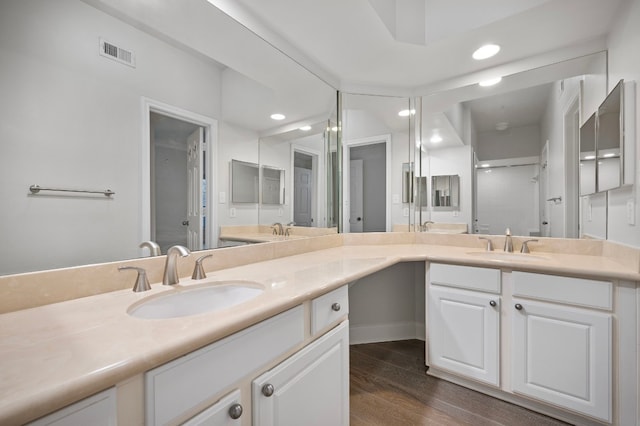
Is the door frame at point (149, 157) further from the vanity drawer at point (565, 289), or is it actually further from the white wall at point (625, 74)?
the white wall at point (625, 74)

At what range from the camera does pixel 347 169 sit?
2492 mm

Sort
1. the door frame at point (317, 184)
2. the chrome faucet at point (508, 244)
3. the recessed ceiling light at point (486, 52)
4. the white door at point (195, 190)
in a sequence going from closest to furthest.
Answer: the white door at point (195, 190)
the recessed ceiling light at point (486, 52)
the chrome faucet at point (508, 244)
the door frame at point (317, 184)

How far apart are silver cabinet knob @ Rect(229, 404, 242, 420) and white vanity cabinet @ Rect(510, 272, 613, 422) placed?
1.56m

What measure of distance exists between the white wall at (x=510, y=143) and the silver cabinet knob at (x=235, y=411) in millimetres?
2356

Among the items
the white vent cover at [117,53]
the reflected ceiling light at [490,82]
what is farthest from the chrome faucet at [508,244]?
the white vent cover at [117,53]

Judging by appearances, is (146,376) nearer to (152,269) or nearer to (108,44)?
(152,269)

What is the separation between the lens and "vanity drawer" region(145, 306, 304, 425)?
2.08ft

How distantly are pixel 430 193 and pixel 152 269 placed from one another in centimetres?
213

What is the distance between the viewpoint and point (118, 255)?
1117mm

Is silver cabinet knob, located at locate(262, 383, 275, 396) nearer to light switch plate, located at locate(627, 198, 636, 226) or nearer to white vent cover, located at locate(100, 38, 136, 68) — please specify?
Result: white vent cover, located at locate(100, 38, 136, 68)

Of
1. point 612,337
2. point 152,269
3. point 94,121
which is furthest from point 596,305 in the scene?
point 94,121

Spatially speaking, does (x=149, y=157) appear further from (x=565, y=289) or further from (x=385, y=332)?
(x=385, y=332)

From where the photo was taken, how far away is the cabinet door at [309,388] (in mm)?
885

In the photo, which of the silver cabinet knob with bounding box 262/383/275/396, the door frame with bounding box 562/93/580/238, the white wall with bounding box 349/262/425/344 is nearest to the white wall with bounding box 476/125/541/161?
the door frame with bounding box 562/93/580/238
